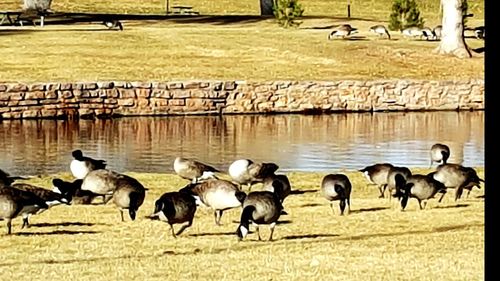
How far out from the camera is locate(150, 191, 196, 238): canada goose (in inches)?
337

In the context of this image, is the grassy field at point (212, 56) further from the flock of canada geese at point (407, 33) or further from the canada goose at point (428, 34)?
the canada goose at point (428, 34)

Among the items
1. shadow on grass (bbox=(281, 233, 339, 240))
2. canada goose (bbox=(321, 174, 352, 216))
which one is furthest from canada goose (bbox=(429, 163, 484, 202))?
shadow on grass (bbox=(281, 233, 339, 240))

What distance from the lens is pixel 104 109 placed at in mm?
26828

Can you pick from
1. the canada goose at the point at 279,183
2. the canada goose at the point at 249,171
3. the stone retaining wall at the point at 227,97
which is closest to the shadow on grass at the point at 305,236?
the canada goose at the point at 279,183

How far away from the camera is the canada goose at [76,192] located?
1098cm

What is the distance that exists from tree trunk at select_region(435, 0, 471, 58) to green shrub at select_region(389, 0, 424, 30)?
8178 mm

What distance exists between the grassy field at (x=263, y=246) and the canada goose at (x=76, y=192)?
132 mm

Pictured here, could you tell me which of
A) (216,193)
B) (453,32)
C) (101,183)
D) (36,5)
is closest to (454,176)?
(216,193)

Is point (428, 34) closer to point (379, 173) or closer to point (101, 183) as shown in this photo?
point (379, 173)

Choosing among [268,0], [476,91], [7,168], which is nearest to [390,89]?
[476,91]

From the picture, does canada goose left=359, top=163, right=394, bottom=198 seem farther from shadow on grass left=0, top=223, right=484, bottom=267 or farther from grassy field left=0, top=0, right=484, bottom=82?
grassy field left=0, top=0, right=484, bottom=82

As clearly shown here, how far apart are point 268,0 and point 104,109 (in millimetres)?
26380

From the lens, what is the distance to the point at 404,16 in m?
42.5

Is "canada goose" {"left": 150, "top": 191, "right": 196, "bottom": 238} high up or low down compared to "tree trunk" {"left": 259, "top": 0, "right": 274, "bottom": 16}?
down
